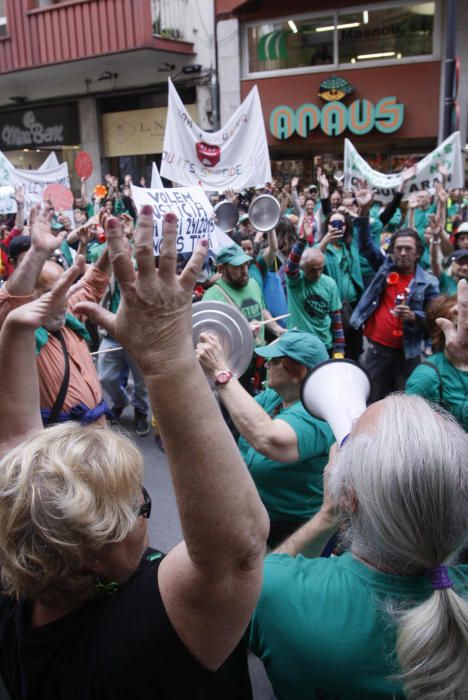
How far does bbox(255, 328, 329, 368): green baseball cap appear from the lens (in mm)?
2387

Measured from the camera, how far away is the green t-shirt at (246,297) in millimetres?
4270

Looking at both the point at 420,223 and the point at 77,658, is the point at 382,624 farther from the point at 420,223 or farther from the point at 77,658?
the point at 420,223

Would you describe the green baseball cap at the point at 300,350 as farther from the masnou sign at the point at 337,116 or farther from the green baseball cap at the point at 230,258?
the masnou sign at the point at 337,116

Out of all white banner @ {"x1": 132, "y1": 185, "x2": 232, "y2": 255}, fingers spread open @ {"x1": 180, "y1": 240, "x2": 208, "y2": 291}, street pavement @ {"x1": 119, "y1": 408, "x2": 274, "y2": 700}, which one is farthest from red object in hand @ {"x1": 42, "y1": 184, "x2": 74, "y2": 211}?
fingers spread open @ {"x1": 180, "y1": 240, "x2": 208, "y2": 291}

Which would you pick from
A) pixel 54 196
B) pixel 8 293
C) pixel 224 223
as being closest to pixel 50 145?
pixel 54 196

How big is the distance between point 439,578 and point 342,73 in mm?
14192

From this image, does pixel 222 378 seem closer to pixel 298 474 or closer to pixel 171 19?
pixel 298 474

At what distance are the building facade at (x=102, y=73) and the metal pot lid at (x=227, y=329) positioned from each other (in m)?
12.6

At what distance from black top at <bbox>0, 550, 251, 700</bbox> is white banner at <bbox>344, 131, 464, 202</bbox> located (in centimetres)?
757

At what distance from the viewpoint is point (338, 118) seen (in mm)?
13469

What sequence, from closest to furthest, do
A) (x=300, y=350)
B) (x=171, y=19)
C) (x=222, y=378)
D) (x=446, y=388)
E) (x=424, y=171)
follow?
(x=222, y=378), (x=300, y=350), (x=446, y=388), (x=424, y=171), (x=171, y=19)

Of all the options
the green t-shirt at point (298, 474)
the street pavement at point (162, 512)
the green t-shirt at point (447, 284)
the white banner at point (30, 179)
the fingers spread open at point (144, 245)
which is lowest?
the street pavement at point (162, 512)

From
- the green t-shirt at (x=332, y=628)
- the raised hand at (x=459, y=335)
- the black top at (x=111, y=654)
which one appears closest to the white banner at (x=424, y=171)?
the raised hand at (x=459, y=335)

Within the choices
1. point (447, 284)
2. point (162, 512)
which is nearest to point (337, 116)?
point (447, 284)
